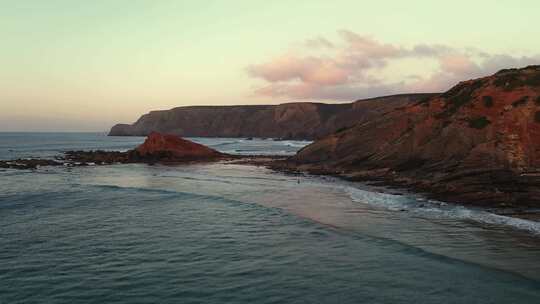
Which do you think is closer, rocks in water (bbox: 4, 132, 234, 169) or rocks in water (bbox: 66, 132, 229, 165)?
rocks in water (bbox: 4, 132, 234, 169)

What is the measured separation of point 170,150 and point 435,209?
51.6m

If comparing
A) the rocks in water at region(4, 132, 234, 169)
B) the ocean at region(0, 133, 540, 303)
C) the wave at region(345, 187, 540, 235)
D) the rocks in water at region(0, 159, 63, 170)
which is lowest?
the ocean at region(0, 133, 540, 303)

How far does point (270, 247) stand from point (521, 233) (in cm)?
937

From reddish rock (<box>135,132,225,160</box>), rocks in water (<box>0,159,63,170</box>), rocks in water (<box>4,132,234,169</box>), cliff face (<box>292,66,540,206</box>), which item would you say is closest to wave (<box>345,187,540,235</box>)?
cliff face (<box>292,66,540,206</box>)

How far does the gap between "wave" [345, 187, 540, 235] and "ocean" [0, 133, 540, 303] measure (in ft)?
0.23

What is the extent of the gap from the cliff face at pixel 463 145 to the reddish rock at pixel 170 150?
1056 inches

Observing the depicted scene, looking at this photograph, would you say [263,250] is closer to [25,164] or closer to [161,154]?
[25,164]

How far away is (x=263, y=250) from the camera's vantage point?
1639 cm

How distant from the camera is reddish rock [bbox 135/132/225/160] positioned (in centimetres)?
6888

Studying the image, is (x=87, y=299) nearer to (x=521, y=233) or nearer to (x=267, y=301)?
(x=267, y=301)

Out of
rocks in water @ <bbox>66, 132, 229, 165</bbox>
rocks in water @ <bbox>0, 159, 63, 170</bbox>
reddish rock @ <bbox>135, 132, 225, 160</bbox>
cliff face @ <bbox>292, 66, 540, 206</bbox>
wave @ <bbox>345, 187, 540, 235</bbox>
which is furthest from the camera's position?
reddish rock @ <bbox>135, 132, 225, 160</bbox>

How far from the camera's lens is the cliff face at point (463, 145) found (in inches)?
1151

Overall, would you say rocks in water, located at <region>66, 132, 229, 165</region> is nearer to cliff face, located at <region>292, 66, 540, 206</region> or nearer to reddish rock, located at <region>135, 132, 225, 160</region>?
reddish rock, located at <region>135, 132, 225, 160</region>

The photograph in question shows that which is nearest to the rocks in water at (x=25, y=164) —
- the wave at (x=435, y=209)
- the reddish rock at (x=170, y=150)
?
the reddish rock at (x=170, y=150)
